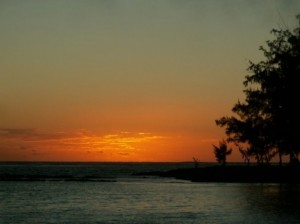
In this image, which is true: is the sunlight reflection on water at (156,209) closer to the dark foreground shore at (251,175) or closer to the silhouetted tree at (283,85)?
the silhouetted tree at (283,85)

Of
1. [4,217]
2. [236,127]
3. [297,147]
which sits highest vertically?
[236,127]

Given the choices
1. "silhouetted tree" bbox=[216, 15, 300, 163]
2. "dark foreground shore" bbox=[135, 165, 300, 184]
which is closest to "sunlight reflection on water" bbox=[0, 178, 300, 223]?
"silhouetted tree" bbox=[216, 15, 300, 163]

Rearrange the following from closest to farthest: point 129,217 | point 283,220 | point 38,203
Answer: point 283,220 < point 129,217 < point 38,203

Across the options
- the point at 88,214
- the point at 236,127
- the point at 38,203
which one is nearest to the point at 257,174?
the point at 236,127

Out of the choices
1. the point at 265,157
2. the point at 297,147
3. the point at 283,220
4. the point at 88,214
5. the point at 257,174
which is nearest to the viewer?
the point at 283,220

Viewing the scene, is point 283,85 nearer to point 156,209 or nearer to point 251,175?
point 156,209

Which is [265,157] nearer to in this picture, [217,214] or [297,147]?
[297,147]

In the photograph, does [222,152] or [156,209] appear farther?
[222,152]

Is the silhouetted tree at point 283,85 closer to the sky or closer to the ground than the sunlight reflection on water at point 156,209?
closer to the sky

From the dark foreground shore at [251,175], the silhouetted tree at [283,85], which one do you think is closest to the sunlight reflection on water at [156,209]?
the silhouetted tree at [283,85]

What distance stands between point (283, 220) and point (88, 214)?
14.3 meters

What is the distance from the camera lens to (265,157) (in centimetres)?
10169

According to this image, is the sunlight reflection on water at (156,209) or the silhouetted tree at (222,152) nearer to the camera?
the sunlight reflection on water at (156,209)

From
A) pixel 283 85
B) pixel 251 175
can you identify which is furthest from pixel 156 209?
pixel 251 175
